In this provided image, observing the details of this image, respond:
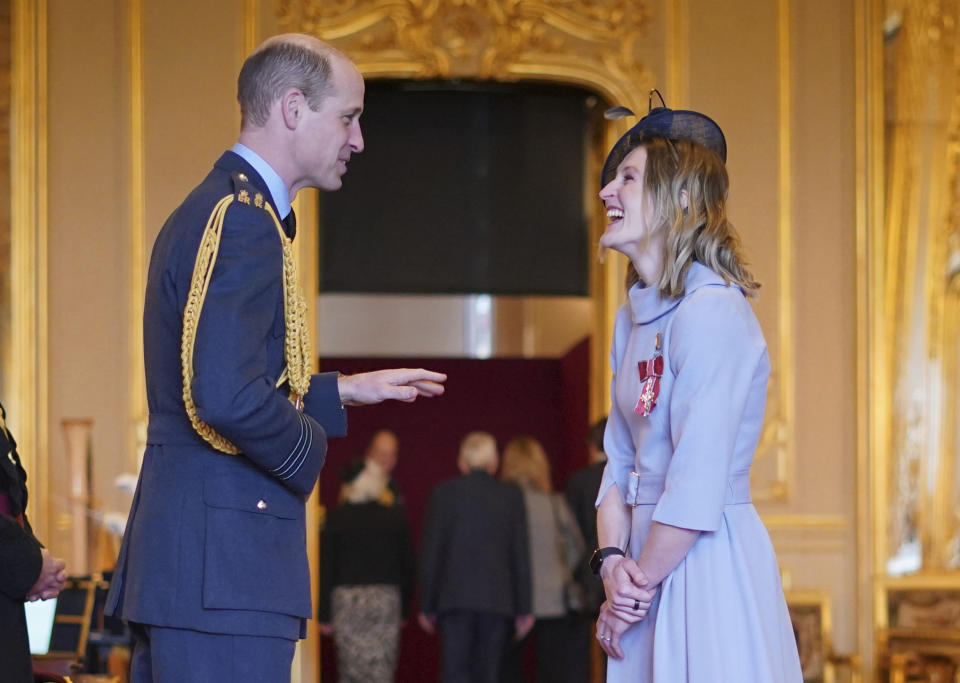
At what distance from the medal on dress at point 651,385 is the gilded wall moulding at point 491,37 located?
4.36 metres

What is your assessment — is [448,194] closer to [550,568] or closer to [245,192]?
[550,568]

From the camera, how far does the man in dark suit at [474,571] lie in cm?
→ 665

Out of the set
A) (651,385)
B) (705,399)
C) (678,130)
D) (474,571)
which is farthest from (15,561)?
(474,571)

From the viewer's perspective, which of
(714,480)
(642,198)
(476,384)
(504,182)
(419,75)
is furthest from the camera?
(476,384)

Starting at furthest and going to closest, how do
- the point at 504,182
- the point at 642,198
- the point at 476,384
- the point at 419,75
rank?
the point at 476,384 → the point at 504,182 → the point at 419,75 → the point at 642,198

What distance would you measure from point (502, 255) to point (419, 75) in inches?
45.0

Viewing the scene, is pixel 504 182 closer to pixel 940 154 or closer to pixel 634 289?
pixel 940 154

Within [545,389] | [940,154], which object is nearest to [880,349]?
[940,154]

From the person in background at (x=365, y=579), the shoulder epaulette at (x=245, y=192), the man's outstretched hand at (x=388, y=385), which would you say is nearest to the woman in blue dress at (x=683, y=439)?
the man's outstretched hand at (x=388, y=385)

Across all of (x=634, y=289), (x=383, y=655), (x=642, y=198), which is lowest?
(x=383, y=655)

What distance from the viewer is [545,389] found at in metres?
10.8

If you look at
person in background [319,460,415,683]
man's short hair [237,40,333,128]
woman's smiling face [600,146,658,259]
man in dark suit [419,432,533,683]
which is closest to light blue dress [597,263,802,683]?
woman's smiling face [600,146,658,259]

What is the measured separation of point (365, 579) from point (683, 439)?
4.61 m

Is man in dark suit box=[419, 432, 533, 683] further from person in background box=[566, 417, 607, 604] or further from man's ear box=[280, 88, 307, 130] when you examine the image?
man's ear box=[280, 88, 307, 130]
